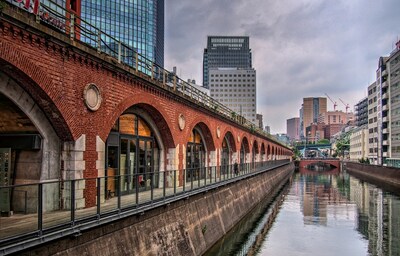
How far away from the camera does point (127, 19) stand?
9844 cm

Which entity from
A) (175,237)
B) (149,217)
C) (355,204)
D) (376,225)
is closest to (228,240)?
(175,237)

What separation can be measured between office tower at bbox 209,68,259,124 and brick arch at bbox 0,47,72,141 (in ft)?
607

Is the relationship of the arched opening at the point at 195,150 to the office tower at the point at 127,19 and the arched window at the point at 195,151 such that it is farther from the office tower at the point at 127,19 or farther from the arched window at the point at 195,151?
the office tower at the point at 127,19

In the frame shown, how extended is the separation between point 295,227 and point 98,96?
735 inches

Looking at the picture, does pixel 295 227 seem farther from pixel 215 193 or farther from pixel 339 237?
pixel 215 193

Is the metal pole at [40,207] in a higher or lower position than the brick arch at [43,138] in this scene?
lower

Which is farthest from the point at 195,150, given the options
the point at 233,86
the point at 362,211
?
the point at 233,86

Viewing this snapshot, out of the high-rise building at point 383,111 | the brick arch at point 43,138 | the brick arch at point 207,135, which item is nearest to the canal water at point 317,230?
the brick arch at point 207,135

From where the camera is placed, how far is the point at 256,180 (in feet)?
121

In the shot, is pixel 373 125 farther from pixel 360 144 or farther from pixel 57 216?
pixel 57 216

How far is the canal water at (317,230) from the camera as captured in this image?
65.0 ft

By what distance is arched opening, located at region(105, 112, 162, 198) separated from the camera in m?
13.6

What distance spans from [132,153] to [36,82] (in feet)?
26.9

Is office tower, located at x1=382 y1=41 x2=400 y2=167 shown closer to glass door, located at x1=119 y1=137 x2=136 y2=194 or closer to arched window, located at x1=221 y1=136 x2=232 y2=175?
arched window, located at x1=221 y1=136 x2=232 y2=175
